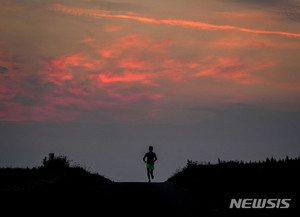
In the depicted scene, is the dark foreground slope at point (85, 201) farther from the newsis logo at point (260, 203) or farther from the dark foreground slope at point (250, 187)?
the newsis logo at point (260, 203)

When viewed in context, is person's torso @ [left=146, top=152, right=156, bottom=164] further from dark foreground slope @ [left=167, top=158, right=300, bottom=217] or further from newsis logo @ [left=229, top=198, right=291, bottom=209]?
newsis logo @ [left=229, top=198, right=291, bottom=209]

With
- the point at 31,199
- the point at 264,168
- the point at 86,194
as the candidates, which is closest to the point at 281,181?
the point at 264,168

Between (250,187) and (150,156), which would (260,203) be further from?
(150,156)

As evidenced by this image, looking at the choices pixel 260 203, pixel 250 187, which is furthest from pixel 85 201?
pixel 250 187

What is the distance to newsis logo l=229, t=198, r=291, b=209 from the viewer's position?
1530 cm

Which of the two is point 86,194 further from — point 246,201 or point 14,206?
point 246,201

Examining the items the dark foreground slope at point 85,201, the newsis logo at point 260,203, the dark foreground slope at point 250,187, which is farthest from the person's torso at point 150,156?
the newsis logo at point 260,203

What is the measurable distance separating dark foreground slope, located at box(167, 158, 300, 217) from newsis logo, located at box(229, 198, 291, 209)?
179mm

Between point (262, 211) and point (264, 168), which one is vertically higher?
point (264, 168)

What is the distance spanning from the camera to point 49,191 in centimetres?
2095

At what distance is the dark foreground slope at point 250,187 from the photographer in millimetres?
15125

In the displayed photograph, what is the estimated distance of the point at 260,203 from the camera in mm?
16078

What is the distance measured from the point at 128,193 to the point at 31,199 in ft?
14.0

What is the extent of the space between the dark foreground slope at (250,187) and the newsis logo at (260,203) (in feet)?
0.59
